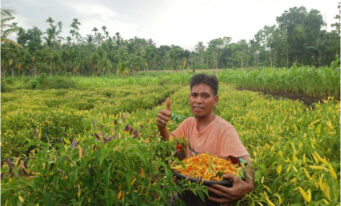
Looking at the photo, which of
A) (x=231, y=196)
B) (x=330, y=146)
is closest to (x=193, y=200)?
(x=231, y=196)

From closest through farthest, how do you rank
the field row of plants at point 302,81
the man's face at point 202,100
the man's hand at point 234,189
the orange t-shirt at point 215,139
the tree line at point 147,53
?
the man's hand at point 234,189
the orange t-shirt at point 215,139
the man's face at point 202,100
the field row of plants at point 302,81
the tree line at point 147,53

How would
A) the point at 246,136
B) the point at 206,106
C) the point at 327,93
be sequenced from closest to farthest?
the point at 206,106, the point at 246,136, the point at 327,93

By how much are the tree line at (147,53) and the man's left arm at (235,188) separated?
754 inches

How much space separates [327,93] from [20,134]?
332 inches

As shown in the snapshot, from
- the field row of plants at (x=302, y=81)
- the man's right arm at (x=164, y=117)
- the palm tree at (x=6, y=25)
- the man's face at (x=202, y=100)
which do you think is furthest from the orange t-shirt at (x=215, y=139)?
the palm tree at (x=6, y=25)

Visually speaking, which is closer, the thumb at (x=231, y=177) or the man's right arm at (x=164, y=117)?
the thumb at (x=231, y=177)

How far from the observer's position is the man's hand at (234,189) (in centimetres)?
150

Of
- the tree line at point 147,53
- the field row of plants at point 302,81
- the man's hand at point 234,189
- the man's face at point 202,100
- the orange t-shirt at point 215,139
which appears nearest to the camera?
the man's hand at point 234,189

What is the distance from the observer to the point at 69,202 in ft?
3.99

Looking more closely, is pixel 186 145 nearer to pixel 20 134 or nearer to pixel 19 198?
pixel 19 198

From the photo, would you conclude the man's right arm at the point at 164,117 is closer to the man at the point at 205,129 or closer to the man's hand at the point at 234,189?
the man at the point at 205,129

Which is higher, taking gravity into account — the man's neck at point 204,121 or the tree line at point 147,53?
the tree line at point 147,53

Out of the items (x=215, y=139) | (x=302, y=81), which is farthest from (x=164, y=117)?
(x=302, y=81)

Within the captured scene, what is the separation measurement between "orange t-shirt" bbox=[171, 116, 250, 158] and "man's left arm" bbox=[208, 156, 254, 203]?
13.3 inches
